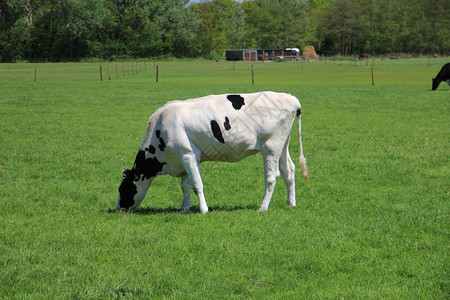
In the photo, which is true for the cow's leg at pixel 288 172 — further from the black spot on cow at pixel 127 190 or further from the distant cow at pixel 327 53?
the distant cow at pixel 327 53

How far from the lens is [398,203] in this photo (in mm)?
9703

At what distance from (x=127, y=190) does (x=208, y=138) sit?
5.83 feet

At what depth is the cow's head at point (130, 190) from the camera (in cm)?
938

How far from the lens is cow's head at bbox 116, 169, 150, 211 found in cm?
938

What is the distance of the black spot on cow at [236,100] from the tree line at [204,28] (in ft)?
324

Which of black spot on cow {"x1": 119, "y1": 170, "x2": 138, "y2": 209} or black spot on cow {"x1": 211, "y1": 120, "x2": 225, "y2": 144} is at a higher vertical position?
black spot on cow {"x1": 211, "y1": 120, "x2": 225, "y2": 144}

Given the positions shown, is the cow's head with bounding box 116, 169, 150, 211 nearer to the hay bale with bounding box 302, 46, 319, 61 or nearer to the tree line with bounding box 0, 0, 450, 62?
the tree line with bounding box 0, 0, 450, 62

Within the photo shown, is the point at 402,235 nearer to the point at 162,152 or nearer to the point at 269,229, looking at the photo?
the point at 269,229

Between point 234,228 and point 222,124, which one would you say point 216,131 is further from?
point 234,228

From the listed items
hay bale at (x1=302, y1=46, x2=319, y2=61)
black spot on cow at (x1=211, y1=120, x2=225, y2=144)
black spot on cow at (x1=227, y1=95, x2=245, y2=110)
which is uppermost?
hay bale at (x1=302, y1=46, x2=319, y2=61)

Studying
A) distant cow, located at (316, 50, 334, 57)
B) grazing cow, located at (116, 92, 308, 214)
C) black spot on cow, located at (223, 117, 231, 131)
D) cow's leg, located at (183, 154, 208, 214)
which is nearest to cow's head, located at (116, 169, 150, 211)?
grazing cow, located at (116, 92, 308, 214)

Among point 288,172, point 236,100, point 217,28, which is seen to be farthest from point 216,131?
point 217,28

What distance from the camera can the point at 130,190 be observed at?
9.38 m

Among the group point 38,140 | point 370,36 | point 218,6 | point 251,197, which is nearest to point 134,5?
point 218,6
